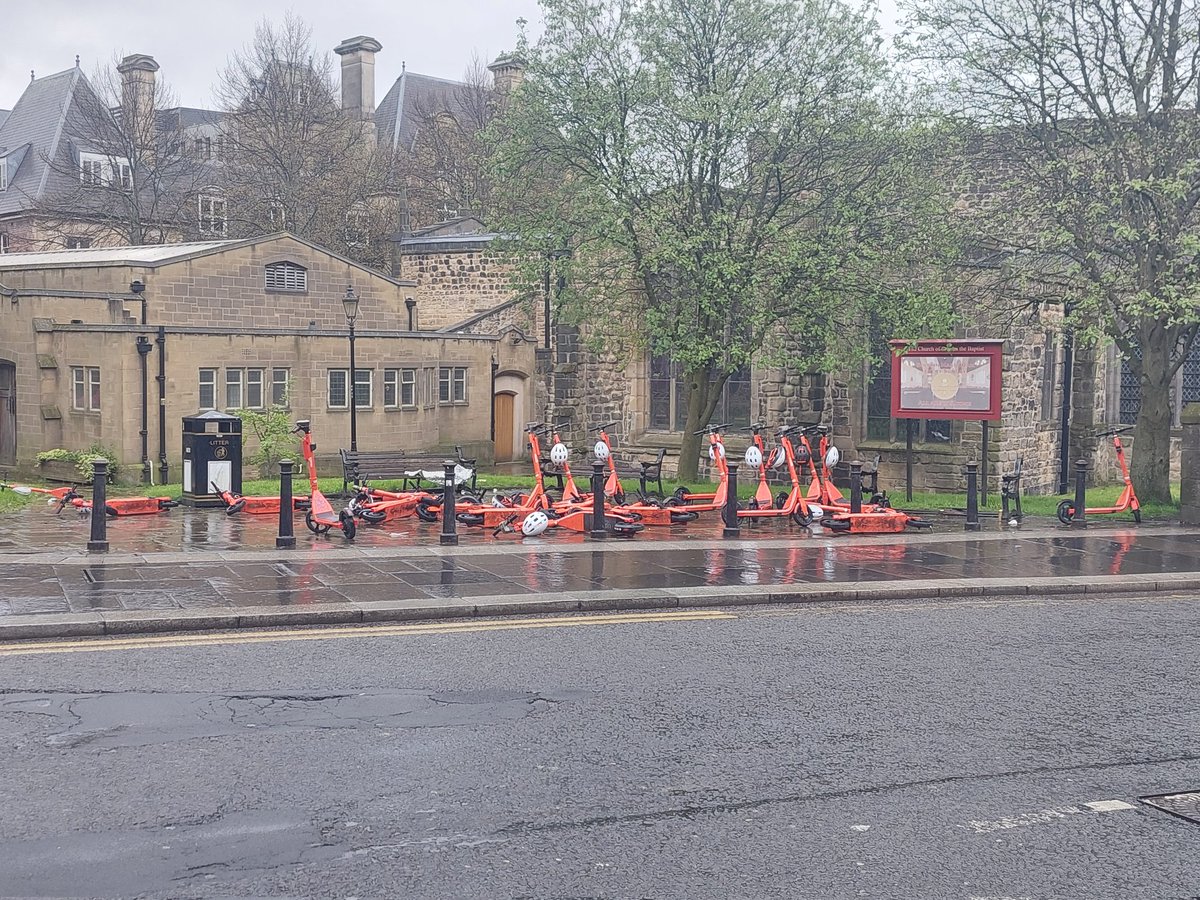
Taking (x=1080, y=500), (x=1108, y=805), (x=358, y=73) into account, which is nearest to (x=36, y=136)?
(x=358, y=73)

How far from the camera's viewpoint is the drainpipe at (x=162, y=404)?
2655cm

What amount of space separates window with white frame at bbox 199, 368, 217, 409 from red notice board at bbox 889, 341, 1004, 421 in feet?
47.3

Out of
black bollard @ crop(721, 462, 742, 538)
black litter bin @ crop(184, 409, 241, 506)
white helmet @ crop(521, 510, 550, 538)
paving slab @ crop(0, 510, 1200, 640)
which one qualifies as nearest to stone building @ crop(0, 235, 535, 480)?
black litter bin @ crop(184, 409, 241, 506)

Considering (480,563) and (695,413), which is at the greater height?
(695,413)

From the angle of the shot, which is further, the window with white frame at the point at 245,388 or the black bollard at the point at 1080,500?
the window with white frame at the point at 245,388

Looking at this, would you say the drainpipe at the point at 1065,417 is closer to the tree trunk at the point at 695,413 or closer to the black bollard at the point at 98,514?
the tree trunk at the point at 695,413

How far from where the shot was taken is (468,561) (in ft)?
47.5

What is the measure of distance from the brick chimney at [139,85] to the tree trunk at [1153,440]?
4405cm

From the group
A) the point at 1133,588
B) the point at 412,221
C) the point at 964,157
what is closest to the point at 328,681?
the point at 1133,588

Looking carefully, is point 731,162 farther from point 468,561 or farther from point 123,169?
point 123,169

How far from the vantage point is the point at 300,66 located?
55.6 meters

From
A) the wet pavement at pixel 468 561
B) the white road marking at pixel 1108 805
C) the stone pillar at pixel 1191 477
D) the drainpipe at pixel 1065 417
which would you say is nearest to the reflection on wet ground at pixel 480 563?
the wet pavement at pixel 468 561

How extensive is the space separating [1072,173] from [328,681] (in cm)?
1609

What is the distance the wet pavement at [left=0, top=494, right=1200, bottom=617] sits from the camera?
1202 centimetres
